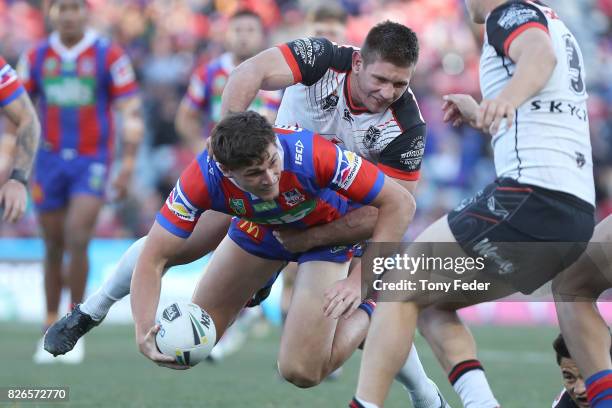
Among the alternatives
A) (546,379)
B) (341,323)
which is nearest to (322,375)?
(341,323)

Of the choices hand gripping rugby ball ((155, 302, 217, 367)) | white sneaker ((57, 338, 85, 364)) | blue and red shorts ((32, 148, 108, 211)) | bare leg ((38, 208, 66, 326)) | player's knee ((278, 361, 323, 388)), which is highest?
hand gripping rugby ball ((155, 302, 217, 367))

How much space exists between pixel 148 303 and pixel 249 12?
5185 mm

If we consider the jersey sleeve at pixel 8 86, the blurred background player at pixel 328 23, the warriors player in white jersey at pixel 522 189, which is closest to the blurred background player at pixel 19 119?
the jersey sleeve at pixel 8 86

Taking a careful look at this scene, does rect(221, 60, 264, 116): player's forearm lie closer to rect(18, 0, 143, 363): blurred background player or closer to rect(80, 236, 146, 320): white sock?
rect(80, 236, 146, 320): white sock

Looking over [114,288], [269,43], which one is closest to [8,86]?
[114,288]

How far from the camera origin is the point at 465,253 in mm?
4594

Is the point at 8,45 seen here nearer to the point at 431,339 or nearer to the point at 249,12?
the point at 249,12

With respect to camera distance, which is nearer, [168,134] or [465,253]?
[465,253]

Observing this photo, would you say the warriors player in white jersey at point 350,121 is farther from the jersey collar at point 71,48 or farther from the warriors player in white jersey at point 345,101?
the jersey collar at point 71,48

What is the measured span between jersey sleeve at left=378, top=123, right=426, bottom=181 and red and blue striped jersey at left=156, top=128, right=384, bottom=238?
763mm

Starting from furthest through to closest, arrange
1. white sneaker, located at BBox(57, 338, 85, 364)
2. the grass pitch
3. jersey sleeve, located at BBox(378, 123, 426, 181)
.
Answer: white sneaker, located at BBox(57, 338, 85, 364) → the grass pitch → jersey sleeve, located at BBox(378, 123, 426, 181)

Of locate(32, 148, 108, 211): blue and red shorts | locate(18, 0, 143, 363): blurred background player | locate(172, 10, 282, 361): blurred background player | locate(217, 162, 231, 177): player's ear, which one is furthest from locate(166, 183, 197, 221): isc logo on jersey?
locate(32, 148, 108, 211): blue and red shorts

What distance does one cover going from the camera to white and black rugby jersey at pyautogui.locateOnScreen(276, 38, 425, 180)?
6.00 metres

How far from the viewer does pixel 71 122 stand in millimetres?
10039
